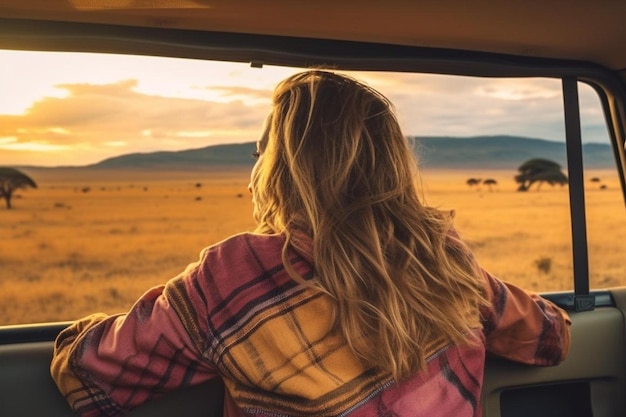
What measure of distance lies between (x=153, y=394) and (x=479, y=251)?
4.60 feet

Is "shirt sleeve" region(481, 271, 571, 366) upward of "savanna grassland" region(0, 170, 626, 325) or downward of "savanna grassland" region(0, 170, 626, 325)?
downward

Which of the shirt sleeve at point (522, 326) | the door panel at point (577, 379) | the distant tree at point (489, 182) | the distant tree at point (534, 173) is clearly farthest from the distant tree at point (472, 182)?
the shirt sleeve at point (522, 326)

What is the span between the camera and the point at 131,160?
2207 millimetres

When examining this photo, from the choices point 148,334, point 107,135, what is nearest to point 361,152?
point 148,334

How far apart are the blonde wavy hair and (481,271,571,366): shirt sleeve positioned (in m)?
0.11

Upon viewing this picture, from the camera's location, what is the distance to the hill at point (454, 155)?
223cm

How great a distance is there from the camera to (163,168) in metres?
2.23

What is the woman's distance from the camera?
60.6 inches

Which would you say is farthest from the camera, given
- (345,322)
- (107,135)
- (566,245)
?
(566,245)

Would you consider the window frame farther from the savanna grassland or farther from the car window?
the savanna grassland

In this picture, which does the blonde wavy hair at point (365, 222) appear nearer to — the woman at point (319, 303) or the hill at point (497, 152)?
the woman at point (319, 303)

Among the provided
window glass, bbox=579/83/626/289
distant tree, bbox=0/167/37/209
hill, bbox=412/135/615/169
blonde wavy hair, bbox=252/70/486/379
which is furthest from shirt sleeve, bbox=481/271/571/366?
distant tree, bbox=0/167/37/209

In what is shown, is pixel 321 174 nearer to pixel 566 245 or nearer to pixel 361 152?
pixel 361 152

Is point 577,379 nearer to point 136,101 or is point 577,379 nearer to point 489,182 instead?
point 489,182
